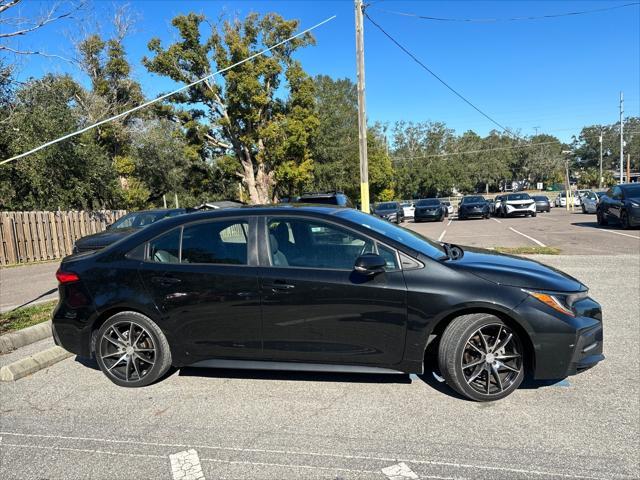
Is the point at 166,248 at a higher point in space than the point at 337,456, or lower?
higher

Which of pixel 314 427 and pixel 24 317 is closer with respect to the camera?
pixel 314 427

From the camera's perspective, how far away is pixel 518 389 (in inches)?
155

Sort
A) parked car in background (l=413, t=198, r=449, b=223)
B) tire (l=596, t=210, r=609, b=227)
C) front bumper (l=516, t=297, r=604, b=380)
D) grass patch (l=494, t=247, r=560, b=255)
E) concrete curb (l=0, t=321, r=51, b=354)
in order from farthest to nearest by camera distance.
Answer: parked car in background (l=413, t=198, r=449, b=223) < tire (l=596, t=210, r=609, b=227) < grass patch (l=494, t=247, r=560, b=255) < concrete curb (l=0, t=321, r=51, b=354) < front bumper (l=516, t=297, r=604, b=380)

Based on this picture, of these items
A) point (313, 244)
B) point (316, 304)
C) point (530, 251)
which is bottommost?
point (530, 251)

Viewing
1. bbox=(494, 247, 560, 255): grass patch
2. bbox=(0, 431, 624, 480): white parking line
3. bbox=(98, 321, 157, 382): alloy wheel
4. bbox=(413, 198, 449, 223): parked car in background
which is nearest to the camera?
bbox=(0, 431, 624, 480): white parking line

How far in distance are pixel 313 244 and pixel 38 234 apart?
53.8ft

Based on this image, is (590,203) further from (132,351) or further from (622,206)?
(132,351)

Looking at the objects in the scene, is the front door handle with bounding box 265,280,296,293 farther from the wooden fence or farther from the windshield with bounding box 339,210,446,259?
the wooden fence

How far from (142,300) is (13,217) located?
49.5 feet

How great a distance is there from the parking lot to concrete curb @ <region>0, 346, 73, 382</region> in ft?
0.34

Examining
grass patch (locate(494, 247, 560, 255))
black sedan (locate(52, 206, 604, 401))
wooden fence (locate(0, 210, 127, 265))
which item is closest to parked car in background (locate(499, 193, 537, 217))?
grass patch (locate(494, 247, 560, 255))

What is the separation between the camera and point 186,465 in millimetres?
3014

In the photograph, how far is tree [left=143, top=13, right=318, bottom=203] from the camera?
30.6 metres

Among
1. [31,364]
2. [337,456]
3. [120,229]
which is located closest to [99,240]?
[120,229]
